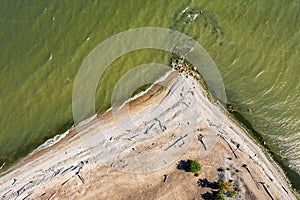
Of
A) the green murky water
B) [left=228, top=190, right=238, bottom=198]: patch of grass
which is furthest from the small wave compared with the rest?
[left=228, top=190, right=238, bottom=198]: patch of grass

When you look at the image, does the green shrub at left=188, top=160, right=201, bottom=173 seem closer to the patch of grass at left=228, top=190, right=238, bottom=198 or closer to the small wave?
the patch of grass at left=228, top=190, right=238, bottom=198

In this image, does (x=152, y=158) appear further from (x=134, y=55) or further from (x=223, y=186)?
A: (x=134, y=55)

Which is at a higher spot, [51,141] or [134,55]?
[134,55]

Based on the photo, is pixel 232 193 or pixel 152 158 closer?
pixel 232 193

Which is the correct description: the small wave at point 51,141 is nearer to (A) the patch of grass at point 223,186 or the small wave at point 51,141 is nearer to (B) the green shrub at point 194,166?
(B) the green shrub at point 194,166

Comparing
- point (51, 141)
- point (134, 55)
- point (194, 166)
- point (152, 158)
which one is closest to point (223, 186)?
point (194, 166)

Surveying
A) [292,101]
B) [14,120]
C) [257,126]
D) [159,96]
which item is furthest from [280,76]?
[14,120]
